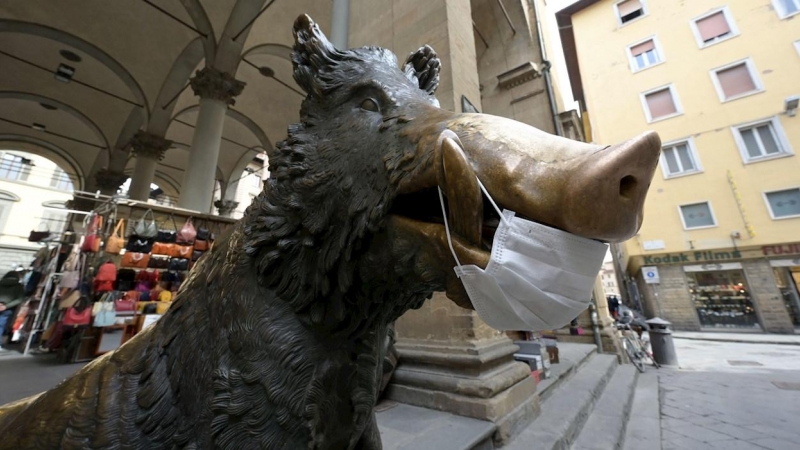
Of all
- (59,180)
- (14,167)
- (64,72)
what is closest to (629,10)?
(64,72)

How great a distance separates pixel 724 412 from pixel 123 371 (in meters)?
5.52

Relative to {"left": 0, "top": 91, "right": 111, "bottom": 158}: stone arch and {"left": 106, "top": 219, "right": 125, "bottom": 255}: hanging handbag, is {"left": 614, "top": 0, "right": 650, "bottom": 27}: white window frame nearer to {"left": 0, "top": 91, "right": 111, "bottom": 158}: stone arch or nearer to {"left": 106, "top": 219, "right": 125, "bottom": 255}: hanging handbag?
{"left": 106, "top": 219, "right": 125, "bottom": 255}: hanging handbag

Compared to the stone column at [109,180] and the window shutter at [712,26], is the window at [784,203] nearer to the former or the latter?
the window shutter at [712,26]

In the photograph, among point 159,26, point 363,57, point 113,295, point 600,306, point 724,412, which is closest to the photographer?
point 363,57

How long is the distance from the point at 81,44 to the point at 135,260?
7.90 meters

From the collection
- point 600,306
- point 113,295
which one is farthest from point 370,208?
point 600,306

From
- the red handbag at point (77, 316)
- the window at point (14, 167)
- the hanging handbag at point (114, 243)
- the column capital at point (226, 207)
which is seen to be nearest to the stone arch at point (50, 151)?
the column capital at point (226, 207)

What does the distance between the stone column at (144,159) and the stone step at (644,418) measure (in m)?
11.6

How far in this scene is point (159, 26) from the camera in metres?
8.38

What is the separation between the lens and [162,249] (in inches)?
211

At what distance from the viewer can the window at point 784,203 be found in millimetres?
12695

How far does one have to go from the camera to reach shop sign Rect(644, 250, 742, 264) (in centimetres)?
1360

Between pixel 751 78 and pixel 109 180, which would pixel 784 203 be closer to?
pixel 751 78

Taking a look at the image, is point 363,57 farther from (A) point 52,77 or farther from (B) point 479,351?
(A) point 52,77
